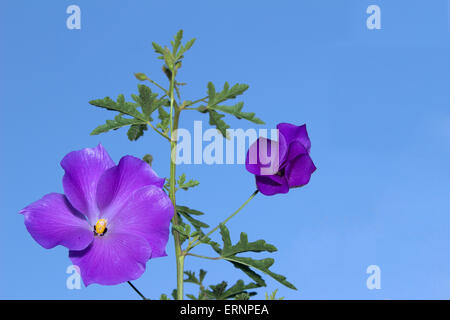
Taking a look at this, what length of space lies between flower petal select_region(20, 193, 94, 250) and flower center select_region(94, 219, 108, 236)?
13 millimetres

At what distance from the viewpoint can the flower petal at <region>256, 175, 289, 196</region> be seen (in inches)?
49.7

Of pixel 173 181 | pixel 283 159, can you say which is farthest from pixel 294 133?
pixel 173 181

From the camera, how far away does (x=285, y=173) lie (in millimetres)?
1250

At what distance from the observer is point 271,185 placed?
1.28 metres

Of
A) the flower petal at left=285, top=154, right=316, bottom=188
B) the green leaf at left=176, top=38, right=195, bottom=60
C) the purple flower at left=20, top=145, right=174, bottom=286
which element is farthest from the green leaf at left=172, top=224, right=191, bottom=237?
the green leaf at left=176, top=38, right=195, bottom=60

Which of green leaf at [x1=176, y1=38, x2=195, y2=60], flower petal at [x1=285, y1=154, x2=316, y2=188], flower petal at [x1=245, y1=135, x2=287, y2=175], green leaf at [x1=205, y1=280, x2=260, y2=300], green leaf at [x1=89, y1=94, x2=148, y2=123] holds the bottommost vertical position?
green leaf at [x1=205, y1=280, x2=260, y2=300]

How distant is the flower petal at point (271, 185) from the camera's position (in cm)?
126

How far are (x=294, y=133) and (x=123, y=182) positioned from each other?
46 cm

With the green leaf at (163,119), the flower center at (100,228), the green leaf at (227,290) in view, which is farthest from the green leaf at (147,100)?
the green leaf at (227,290)

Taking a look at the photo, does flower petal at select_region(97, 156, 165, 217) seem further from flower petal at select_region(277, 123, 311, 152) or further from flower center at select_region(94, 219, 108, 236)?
flower petal at select_region(277, 123, 311, 152)

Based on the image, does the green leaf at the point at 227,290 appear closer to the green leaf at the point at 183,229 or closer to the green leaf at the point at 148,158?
the green leaf at the point at 183,229

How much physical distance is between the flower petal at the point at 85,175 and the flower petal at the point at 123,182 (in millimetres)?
27
